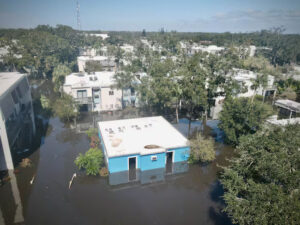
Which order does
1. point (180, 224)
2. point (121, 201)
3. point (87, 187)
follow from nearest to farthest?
1. point (180, 224)
2. point (121, 201)
3. point (87, 187)

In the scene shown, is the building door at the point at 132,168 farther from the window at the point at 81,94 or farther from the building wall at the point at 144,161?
the window at the point at 81,94

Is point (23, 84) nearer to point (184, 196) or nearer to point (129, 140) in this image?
point (129, 140)

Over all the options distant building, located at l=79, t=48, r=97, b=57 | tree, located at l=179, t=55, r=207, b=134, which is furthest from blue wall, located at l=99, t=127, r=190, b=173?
distant building, located at l=79, t=48, r=97, b=57

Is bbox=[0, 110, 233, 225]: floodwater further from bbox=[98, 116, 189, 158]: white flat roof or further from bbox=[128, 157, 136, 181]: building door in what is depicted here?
bbox=[98, 116, 189, 158]: white flat roof

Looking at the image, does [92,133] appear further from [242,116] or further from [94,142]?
[242,116]

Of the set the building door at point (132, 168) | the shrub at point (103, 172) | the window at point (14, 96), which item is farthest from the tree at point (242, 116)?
the window at point (14, 96)

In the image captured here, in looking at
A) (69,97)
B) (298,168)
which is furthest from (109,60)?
(298,168)
